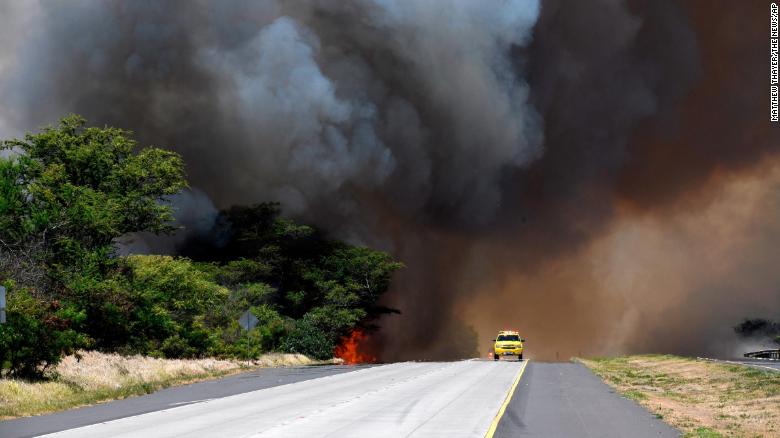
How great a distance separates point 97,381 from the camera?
32031 millimetres

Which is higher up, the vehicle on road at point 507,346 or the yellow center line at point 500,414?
the vehicle on road at point 507,346

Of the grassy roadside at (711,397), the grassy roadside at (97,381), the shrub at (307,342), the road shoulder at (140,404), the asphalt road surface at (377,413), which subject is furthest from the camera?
the shrub at (307,342)

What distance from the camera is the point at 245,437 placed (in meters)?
16.8

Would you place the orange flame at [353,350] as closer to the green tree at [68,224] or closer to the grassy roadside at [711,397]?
the green tree at [68,224]

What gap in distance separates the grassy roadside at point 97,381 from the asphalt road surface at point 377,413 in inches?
49.7

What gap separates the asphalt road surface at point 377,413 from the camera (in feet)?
59.5

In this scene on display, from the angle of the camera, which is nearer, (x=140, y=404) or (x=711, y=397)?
(x=140, y=404)

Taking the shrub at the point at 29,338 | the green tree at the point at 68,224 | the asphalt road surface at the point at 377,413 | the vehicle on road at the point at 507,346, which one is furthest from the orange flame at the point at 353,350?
the shrub at the point at 29,338

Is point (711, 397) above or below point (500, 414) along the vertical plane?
above

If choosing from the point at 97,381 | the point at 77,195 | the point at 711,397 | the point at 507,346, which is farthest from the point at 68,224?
the point at 507,346

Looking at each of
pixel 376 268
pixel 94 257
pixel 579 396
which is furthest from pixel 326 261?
pixel 579 396

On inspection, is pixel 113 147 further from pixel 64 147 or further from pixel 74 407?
pixel 74 407

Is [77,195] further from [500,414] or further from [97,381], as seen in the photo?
[500,414]

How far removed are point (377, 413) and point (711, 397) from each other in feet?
49.7
